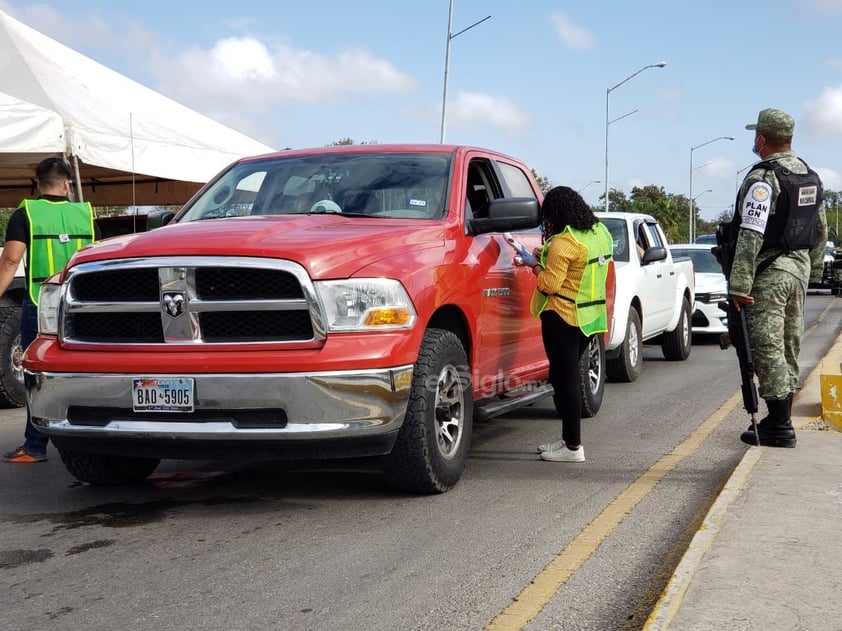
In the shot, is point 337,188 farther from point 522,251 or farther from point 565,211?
point 565,211

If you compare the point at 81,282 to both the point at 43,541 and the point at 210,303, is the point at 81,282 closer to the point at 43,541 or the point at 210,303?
the point at 210,303

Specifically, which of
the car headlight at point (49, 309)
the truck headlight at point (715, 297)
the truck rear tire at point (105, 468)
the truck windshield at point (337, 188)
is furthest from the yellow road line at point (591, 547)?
the truck headlight at point (715, 297)

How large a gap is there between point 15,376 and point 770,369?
652cm

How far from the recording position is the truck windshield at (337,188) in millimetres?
6227

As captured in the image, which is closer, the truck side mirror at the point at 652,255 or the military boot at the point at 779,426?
the military boot at the point at 779,426

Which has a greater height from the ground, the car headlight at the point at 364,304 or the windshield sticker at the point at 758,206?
the windshield sticker at the point at 758,206

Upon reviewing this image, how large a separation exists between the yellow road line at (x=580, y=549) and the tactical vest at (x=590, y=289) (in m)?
0.97

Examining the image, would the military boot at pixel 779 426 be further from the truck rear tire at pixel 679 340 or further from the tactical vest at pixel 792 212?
the truck rear tire at pixel 679 340

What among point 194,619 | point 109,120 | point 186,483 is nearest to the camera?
point 194,619

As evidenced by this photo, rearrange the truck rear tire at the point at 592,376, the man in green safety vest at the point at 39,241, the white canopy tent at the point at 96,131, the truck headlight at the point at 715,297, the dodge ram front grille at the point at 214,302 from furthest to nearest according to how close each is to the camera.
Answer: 1. the truck headlight at the point at 715,297
2. the white canopy tent at the point at 96,131
3. the truck rear tire at the point at 592,376
4. the man in green safety vest at the point at 39,241
5. the dodge ram front grille at the point at 214,302

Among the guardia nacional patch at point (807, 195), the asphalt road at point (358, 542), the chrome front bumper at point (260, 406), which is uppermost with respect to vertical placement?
the guardia nacional patch at point (807, 195)

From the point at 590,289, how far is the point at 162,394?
2.74 metres

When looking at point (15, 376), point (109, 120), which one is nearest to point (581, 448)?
point (15, 376)

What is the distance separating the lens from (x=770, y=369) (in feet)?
20.8
